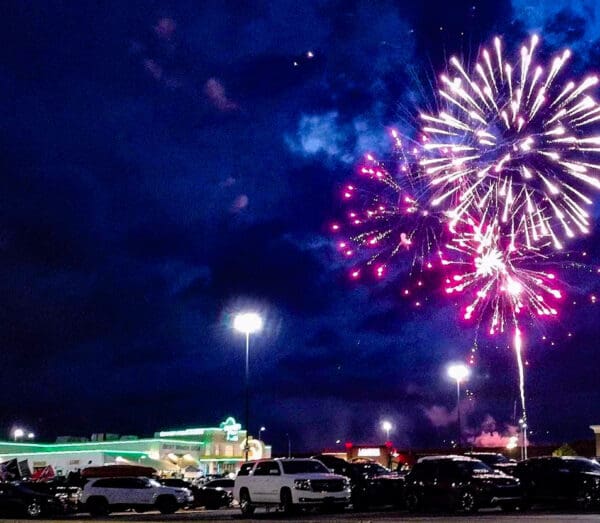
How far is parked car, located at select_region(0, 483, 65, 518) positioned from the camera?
3125 centimetres

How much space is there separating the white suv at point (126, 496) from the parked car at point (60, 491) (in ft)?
2.22

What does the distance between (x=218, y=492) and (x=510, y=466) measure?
554 inches

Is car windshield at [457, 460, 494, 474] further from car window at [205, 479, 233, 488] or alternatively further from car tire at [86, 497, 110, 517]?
car window at [205, 479, 233, 488]

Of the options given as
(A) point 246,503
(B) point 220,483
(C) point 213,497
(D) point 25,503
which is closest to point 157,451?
(B) point 220,483

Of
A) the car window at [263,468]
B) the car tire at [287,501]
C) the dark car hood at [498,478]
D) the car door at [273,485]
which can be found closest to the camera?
the dark car hood at [498,478]

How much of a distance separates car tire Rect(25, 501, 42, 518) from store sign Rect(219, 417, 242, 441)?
6107 centimetres

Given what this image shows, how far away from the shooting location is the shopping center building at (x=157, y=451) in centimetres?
7325

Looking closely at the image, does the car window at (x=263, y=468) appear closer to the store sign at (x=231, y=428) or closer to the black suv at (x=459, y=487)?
the black suv at (x=459, y=487)

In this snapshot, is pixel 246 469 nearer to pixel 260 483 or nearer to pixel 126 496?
pixel 260 483

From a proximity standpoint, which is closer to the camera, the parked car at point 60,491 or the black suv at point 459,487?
the black suv at point 459,487

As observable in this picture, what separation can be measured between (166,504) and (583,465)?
1636 cm

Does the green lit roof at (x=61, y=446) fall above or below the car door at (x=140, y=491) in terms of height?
above

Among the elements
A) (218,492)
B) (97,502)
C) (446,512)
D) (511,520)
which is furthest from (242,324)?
(511,520)

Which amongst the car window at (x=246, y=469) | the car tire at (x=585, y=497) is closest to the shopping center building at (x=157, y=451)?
the car window at (x=246, y=469)
